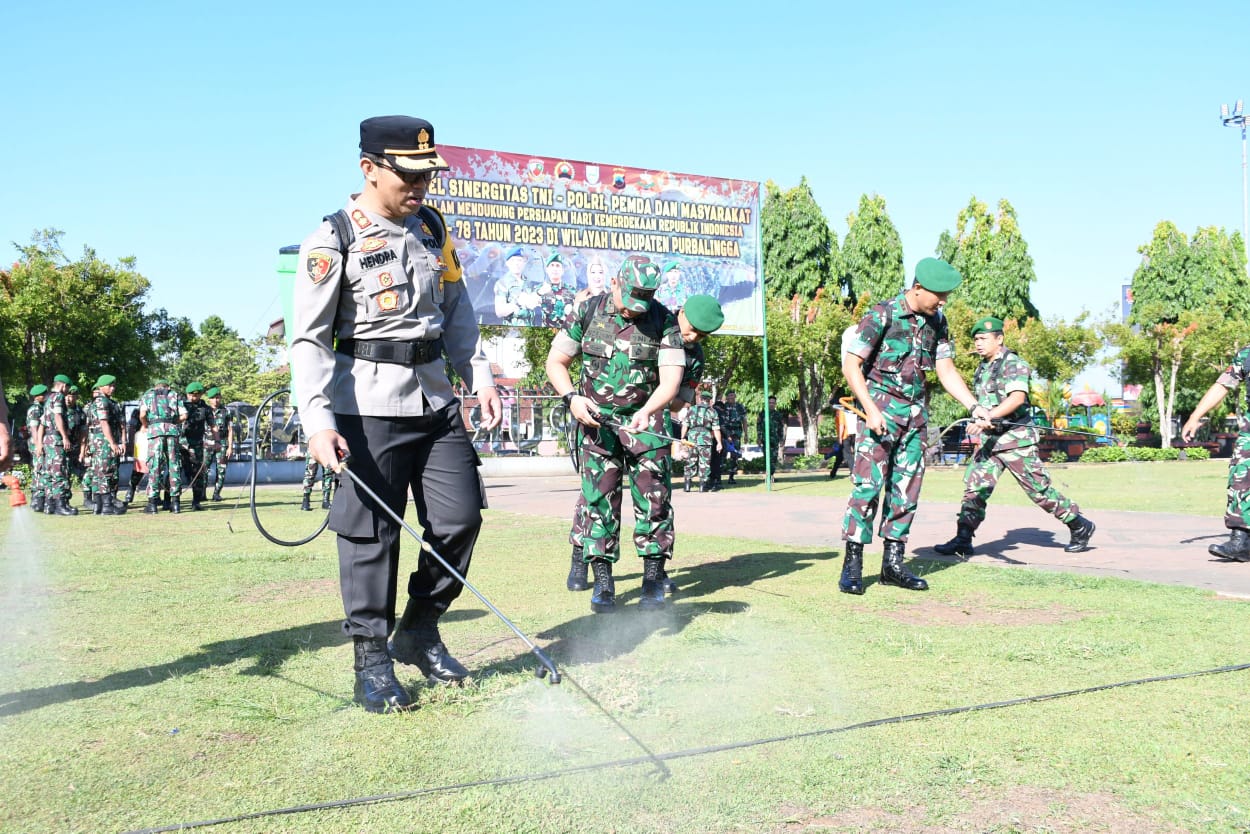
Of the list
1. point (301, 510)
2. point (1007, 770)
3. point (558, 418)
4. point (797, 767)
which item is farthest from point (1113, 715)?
point (558, 418)

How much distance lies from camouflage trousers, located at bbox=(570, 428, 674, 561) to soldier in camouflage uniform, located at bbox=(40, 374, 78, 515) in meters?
12.3

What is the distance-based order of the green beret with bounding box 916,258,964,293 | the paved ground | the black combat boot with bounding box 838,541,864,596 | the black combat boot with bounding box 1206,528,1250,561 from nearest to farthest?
the black combat boot with bounding box 838,541,864,596, the green beret with bounding box 916,258,964,293, the paved ground, the black combat boot with bounding box 1206,528,1250,561

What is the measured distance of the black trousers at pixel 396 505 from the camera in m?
3.82

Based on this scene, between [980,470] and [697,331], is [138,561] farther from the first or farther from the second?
[980,470]

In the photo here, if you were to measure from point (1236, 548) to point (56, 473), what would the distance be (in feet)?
50.0

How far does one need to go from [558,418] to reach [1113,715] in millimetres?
25374

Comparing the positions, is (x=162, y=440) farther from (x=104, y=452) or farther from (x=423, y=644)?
(x=423, y=644)

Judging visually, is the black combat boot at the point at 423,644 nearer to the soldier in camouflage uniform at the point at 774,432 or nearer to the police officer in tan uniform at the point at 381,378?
the police officer in tan uniform at the point at 381,378

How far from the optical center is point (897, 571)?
6496mm

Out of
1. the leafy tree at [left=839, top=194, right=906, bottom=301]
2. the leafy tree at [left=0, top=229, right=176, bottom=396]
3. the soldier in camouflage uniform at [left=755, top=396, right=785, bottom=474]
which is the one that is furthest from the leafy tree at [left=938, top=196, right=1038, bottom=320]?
the leafy tree at [left=0, top=229, right=176, bottom=396]

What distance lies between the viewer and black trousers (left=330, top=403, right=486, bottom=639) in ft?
12.5

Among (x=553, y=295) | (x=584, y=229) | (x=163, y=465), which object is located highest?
(x=584, y=229)

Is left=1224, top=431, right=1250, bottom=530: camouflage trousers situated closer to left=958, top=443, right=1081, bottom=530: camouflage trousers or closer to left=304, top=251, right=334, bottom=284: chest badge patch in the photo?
left=958, top=443, right=1081, bottom=530: camouflage trousers

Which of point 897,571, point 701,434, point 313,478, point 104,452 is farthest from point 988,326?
point 104,452
